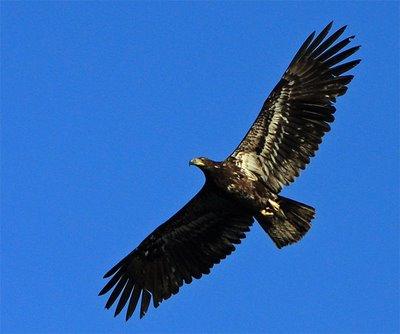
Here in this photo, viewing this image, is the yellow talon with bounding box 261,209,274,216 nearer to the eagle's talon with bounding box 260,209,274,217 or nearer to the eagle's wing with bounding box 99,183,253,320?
the eagle's talon with bounding box 260,209,274,217

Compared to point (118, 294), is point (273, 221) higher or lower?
lower

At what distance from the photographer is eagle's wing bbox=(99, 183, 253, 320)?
73.1 ft

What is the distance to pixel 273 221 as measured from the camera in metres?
21.3

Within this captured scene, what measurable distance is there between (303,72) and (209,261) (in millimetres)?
4446

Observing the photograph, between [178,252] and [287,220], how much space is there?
283 cm

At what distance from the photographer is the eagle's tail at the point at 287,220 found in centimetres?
2122

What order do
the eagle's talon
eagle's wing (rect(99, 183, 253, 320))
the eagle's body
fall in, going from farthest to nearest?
eagle's wing (rect(99, 183, 253, 320)) < the eagle's talon < the eagle's body

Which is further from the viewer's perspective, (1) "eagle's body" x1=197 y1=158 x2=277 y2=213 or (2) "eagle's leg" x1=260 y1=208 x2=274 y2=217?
(2) "eagle's leg" x1=260 y1=208 x2=274 y2=217

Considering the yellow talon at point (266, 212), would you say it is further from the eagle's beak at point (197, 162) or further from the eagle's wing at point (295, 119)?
the eagle's beak at point (197, 162)

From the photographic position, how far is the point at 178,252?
75.0ft

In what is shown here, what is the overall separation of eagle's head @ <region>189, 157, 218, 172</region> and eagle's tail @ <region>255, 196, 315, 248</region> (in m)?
1.41

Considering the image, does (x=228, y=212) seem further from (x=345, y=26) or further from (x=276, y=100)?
(x=345, y=26)

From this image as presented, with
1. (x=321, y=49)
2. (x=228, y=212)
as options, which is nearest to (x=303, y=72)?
(x=321, y=49)

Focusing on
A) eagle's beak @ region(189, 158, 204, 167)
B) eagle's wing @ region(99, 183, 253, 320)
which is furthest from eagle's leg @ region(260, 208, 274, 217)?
eagle's beak @ region(189, 158, 204, 167)
